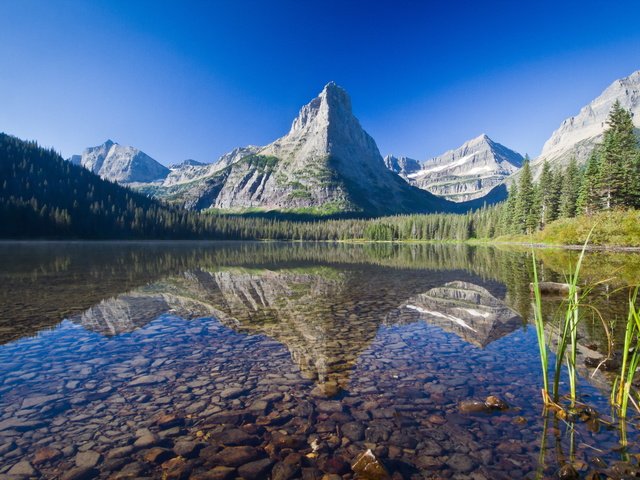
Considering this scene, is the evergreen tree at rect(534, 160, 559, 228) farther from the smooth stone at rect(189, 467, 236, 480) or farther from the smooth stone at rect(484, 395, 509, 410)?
the smooth stone at rect(189, 467, 236, 480)

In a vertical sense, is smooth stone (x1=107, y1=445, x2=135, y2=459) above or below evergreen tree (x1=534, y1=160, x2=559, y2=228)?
below

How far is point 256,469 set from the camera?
20.3ft

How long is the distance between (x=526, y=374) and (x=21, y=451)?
12.8 m

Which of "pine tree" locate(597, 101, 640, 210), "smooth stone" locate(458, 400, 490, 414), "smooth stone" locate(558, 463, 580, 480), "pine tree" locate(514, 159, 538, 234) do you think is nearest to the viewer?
"smooth stone" locate(558, 463, 580, 480)

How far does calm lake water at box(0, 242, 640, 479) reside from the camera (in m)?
6.35

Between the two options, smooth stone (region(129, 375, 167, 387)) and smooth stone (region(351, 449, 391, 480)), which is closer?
smooth stone (region(351, 449, 391, 480))

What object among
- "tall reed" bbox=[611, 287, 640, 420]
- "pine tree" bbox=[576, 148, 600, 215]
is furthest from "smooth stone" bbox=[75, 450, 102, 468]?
"pine tree" bbox=[576, 148, 600, 215]

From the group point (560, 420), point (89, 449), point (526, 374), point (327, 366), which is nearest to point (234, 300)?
point (327, 366)

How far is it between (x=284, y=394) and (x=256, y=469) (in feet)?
9.70

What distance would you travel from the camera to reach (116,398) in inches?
346

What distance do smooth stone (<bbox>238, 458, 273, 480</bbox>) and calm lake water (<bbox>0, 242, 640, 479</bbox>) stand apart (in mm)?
34

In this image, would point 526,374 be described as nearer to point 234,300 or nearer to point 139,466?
point 139,466

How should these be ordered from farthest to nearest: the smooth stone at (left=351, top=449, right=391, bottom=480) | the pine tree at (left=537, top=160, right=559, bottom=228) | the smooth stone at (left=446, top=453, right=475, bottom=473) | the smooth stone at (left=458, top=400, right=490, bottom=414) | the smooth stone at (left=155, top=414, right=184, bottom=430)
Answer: the pine tree at (left=537, top=160, right=559, bottom=228)
the smooth stone at (left=458, top=400, right=490, bottom=414)
the smooth stone at (left=155, top=414, right=184, bottom=430)
the smooth stone at (left=446, top=453, right=475, bottom=473)
the smooth stone at (left=351, top=449, right=391, bottom=480)

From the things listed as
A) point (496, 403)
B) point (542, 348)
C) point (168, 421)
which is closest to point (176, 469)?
point (168, 421)
